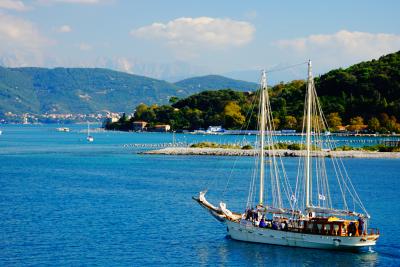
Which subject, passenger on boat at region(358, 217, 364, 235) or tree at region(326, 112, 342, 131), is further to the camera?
tree at region(326, 112, 342, 131)

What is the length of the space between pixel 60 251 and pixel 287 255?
1100 cm

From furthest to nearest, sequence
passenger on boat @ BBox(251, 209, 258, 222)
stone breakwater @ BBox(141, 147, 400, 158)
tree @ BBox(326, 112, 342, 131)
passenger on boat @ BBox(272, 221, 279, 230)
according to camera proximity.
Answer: tree @ BBox(326, 112, 342, 131) → stone breakwater @ BBox(141, 147, 400, 158) → passenger on boat @ BBox(251, 209, 258, 222) → passenger on boat @ BBox(272, 221, 279, 230)

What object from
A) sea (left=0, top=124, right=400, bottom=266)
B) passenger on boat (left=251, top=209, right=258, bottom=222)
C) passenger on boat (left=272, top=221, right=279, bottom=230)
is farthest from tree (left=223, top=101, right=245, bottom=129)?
passenger on boat (left=272, top=221, right=279, bottom=230)

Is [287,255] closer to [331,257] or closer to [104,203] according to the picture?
[331,257]

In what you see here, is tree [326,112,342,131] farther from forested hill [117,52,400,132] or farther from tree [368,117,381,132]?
→ tree [368,117,381,132]

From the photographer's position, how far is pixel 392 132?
159375 millimetres

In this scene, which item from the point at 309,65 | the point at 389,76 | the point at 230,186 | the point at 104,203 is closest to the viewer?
the point at 309,65

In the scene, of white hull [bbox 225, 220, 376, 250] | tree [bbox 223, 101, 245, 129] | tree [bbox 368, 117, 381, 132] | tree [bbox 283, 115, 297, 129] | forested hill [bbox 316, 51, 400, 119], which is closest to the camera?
white hull [bbox 225, 220, 376, 250]

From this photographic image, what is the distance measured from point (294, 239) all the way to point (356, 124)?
5360 inches

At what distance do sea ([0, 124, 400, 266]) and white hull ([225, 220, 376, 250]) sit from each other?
33 cm

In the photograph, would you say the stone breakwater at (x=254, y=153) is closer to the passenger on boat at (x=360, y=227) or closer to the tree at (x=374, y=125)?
the passenger on boat at (x=360, y=227)

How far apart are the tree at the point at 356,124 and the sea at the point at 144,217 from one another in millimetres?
82065

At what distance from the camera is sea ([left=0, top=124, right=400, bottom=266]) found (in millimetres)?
33875

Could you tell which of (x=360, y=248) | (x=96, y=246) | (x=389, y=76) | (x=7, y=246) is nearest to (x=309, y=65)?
(x=360, y=248)
